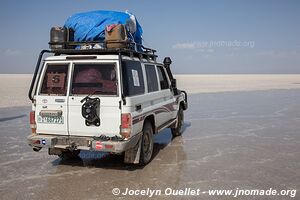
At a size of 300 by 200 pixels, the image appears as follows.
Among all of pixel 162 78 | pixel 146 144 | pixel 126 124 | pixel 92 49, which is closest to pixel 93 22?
pixel 92 49

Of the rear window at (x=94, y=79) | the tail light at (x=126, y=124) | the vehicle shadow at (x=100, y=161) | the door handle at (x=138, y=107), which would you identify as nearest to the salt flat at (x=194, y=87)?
the vehicle shadow at (x=100, y=161)

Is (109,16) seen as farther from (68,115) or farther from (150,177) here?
(150,177)

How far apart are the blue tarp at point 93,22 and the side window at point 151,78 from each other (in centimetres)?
104

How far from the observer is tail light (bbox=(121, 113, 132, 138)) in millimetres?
5590

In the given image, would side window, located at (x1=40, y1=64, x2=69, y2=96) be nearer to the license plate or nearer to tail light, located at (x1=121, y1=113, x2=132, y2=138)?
the license plate

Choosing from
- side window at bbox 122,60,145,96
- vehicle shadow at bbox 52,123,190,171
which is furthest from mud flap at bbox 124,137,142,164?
side window at bbox 122,60,145,96

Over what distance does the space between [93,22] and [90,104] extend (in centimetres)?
202

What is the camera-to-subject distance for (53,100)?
19.4 feet

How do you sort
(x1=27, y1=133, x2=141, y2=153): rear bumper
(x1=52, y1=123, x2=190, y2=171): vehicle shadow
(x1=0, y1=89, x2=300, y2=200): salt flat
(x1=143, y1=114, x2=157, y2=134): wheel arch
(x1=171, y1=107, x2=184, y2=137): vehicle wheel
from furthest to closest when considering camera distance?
(x1=171, y1=107, x2=184, y2=137): vehicle wheel
(x1=143, y1=114, x2=157, y2=134): wheel arch
(x1=52, y1=123, x2=190, y2=171): vehicle shadow
(x1=27, y1=133, x2=141, y2=153): rear bumper
(x1=0, y1=89, x2=300, y2=200): salt flat

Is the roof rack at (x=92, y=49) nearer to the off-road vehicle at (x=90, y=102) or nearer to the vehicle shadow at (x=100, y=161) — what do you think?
the off-road vehicle at (x=90, y=102)

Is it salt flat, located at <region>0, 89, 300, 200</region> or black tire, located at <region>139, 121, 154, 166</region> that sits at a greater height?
black tire, located at <region>139, 121, 154, 166</region>

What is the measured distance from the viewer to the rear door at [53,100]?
5895mm

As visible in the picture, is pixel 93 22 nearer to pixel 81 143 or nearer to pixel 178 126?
pixel 81 143

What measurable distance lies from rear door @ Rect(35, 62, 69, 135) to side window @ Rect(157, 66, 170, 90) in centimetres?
264
